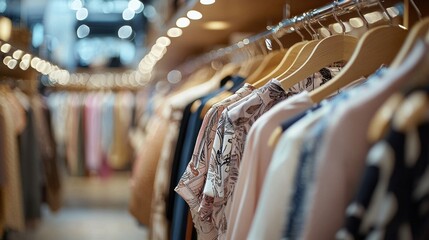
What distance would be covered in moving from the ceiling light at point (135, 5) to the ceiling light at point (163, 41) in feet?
16.9

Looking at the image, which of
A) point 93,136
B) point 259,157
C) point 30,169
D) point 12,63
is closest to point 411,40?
point 259,157

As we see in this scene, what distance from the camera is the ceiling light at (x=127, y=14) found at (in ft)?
28.7

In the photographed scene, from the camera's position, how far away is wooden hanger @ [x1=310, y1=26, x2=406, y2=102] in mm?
1138

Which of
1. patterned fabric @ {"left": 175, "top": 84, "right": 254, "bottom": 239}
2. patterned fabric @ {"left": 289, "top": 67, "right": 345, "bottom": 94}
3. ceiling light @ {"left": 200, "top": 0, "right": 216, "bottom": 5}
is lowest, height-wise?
patterned fabric @ {"left": 175, "top": 84, "right": 254, "bottom": 239}

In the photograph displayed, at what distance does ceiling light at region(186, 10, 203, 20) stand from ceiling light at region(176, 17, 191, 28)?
0.05 meters

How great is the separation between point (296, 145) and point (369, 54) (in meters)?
0.36

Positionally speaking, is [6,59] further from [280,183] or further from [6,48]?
[280,183]

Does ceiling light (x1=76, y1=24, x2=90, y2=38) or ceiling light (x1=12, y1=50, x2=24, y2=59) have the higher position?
ceiling light (x1=76, y1=24, x2=90, y2=38)

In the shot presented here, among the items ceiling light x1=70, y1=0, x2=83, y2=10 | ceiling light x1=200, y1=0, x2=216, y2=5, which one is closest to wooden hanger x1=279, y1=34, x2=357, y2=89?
ceiling light x1=200, y1=0, x2=216, y2=5

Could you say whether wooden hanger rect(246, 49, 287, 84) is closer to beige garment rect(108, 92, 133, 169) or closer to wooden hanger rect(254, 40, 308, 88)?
wooden hanger rect(254, 40, 308, 88)

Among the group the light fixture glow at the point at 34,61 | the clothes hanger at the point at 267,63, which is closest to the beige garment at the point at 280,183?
the clothes hanger at the point at 267,63

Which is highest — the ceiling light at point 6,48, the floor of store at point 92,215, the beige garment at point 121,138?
the ceiling light at point 6,48

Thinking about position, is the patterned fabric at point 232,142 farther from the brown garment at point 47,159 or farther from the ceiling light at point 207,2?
the brown garment at point 47,159

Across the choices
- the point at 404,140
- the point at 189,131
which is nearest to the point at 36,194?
the point at 189,131
